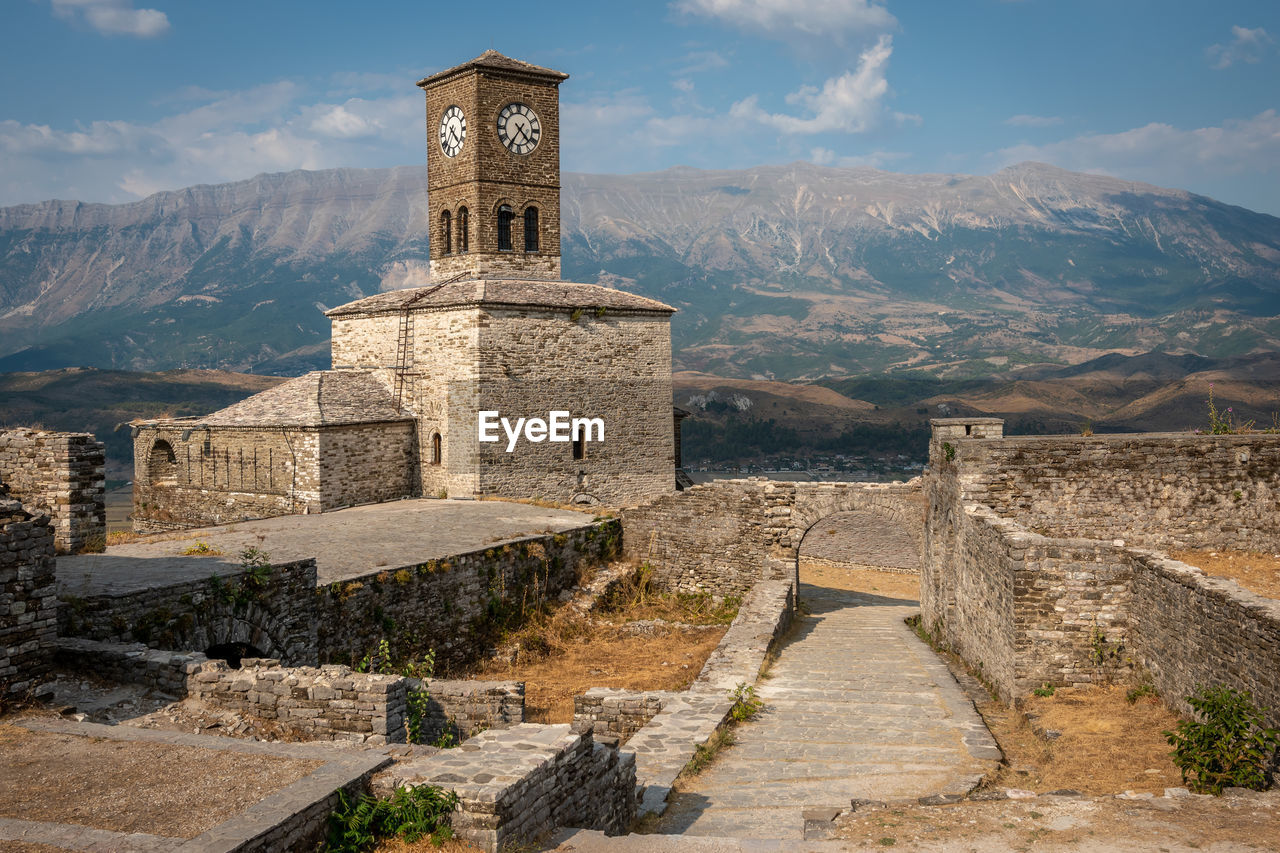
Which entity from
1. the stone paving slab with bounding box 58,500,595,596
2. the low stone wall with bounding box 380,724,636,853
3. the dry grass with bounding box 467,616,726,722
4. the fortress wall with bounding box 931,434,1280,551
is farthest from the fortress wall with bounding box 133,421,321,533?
the low stone wall with bounding box 380,724,636,853

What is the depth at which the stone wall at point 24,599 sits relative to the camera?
8453mm

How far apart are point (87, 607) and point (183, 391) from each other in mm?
109465

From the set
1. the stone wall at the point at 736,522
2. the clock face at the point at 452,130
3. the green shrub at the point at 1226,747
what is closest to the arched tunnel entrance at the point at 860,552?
the stone wall at the point at 736,522

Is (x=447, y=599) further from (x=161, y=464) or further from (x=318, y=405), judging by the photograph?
(x=161, y=464)

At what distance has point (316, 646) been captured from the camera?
13.0 m

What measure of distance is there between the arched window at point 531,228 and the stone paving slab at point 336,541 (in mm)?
9307

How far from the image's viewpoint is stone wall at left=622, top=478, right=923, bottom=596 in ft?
65.4

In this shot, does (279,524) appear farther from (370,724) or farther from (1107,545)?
(1107,545)

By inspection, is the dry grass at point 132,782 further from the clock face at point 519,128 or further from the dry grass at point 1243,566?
the clock face at point 519,128

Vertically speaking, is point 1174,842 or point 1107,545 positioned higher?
point 1107,545

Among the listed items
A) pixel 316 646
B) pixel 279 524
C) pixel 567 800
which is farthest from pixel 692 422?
pixel 567 800

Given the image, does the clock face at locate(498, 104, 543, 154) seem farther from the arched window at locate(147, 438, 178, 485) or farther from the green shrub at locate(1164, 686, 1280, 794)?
the green shrub at locate(1164, 686, 1280, 794)

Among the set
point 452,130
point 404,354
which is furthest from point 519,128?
point 404,354

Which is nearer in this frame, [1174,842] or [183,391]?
[1174,842]
